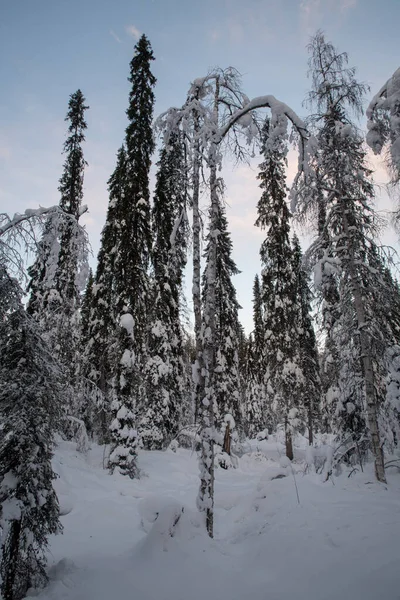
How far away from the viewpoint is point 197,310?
307 inches

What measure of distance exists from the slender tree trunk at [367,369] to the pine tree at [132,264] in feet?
23.9

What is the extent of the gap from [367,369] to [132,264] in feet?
28.5

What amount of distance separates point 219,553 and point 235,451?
56.7ft

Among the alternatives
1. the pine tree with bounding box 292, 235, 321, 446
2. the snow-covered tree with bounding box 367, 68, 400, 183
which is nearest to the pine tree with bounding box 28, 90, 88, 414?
the snow-covered tree with bounding box 367, 68, 400, 183

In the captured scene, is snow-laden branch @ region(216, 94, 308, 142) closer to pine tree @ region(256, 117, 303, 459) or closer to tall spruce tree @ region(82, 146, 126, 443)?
pine tree @ region(256, 117, 303, 459)

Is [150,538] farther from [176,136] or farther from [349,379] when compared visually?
[176,136]

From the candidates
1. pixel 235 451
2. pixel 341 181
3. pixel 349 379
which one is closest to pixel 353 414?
pixel 349 379

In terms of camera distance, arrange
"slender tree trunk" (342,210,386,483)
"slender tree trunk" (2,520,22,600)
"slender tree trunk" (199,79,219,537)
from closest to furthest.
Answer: "slender tree trunk" (2,520,22,600) → "slender tree trunk" (199,79,219,537) → "slender tree trunk" (342,210,386,483)

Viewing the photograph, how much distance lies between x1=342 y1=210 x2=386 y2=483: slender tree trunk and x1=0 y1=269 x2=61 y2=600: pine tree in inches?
286

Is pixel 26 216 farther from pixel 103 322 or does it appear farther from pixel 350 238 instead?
pixel 103 322

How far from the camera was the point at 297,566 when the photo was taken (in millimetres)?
4379

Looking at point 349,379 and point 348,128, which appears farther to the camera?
point 349,379

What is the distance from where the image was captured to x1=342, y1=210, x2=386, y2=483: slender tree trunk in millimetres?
7836

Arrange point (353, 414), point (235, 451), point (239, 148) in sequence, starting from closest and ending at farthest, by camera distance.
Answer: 1. point (239, 148)
2. point (353, 414)
3. point (235, 451)
